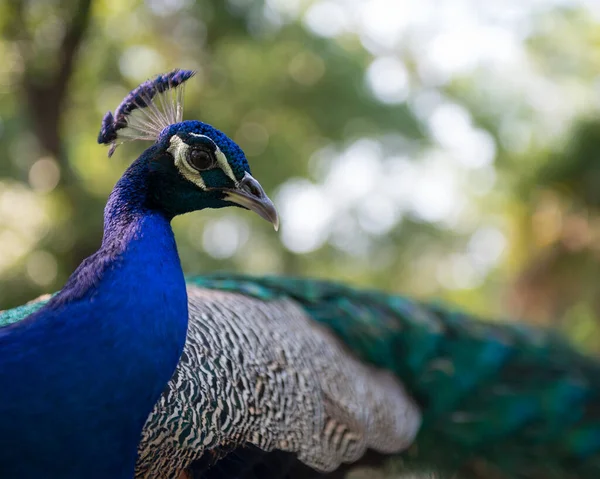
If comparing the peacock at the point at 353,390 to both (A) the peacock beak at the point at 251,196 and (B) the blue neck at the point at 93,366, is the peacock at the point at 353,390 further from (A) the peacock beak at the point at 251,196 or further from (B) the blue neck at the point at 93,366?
(B) the blue neck at the point at 93,366

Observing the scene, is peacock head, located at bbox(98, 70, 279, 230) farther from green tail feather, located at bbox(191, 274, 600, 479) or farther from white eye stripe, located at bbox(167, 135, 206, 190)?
green tail feather, located at bbox(191, 274, 600, 479)

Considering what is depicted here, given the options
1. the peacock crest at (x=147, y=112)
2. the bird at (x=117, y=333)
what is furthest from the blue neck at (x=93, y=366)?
the peacock crest at (x=147, y=112)

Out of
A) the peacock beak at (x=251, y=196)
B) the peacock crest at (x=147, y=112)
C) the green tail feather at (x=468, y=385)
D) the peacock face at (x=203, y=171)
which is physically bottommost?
the green tail feather at (x=468, y=385)

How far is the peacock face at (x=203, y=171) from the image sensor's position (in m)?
1.17

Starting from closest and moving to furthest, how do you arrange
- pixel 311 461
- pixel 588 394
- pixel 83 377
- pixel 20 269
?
pixel 83 377 → pixel 311 461 → pixel 588 394 → pixel 20 269

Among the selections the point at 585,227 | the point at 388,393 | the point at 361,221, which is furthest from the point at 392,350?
the point at 361,221

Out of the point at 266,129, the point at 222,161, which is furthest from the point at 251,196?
the point at 266,129

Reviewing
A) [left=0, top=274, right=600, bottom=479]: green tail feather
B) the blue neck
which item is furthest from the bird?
[left=0, top=274, right=600, bottom=479]: green tail feather

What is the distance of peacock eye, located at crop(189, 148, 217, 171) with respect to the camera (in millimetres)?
1168

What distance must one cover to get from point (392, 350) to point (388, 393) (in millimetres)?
149

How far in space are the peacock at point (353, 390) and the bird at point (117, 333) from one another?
0.05 metres

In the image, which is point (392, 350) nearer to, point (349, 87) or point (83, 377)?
point (83, 377)

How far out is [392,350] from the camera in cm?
194

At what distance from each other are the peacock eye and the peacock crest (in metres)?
0.14
